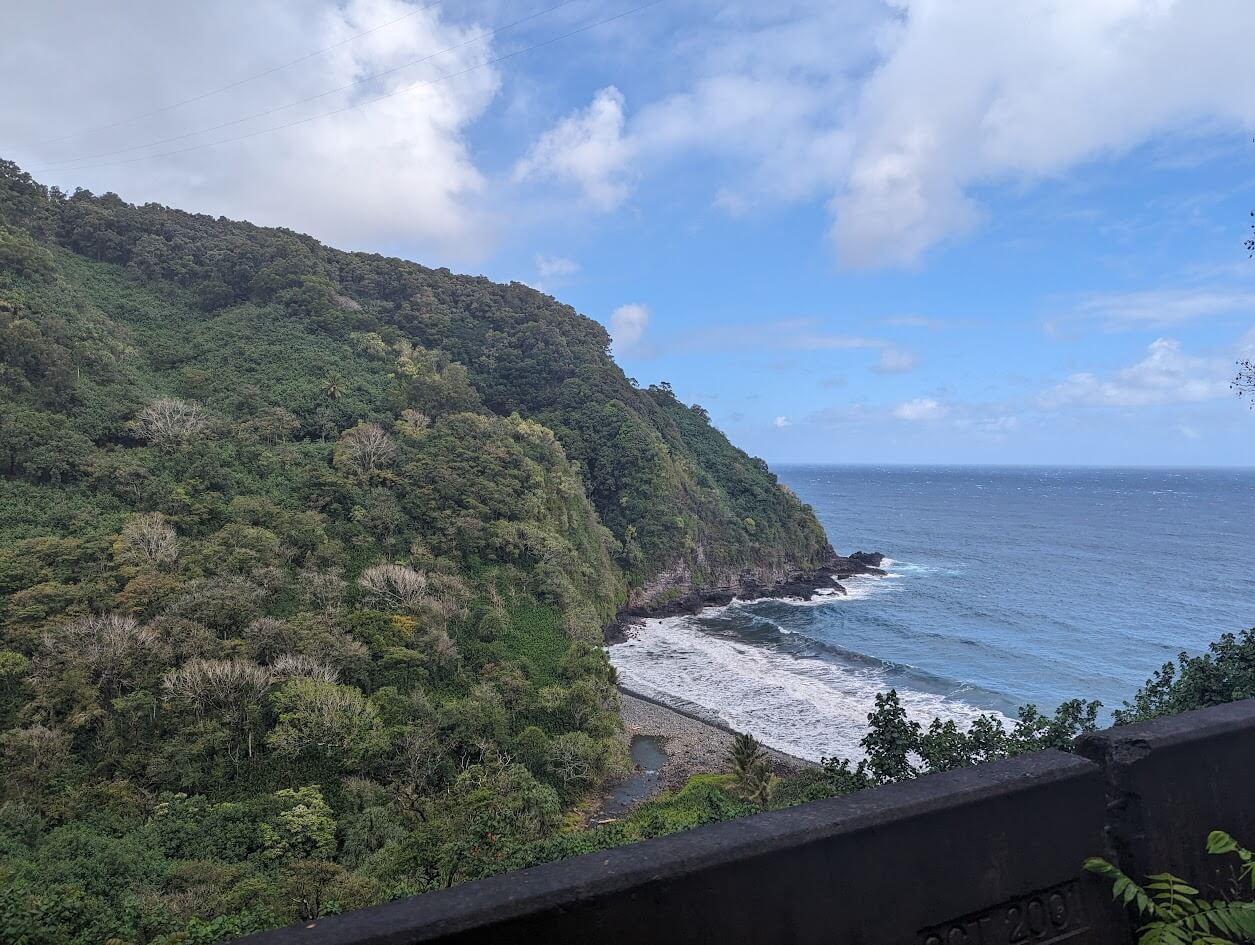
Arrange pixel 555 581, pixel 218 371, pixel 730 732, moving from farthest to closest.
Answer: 1. pixel 218 371
2. pixel 555 581
3. pixel 730 732

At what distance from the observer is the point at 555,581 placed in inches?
1044

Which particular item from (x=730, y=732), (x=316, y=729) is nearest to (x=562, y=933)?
(x=316, y=729)

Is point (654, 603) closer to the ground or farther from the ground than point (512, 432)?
closer to the ground

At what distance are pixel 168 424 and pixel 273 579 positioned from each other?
9.40 metres

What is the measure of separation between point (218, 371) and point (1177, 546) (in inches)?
2472

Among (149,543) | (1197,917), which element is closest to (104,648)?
(149,543)

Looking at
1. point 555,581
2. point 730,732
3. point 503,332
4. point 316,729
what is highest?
point 503,332

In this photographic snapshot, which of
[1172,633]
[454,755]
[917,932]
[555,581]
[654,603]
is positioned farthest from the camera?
[654,603]

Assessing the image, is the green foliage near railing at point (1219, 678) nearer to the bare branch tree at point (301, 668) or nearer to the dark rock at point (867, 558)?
the bare branch tree at point (301, 668)

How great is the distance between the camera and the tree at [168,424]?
24562 mm

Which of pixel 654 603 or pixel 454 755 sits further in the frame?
pixel 654 603

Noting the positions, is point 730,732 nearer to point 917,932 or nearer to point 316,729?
point 316,729

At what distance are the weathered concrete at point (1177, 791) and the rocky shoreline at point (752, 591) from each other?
29735mm

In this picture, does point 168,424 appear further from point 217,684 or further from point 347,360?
point 217,684
